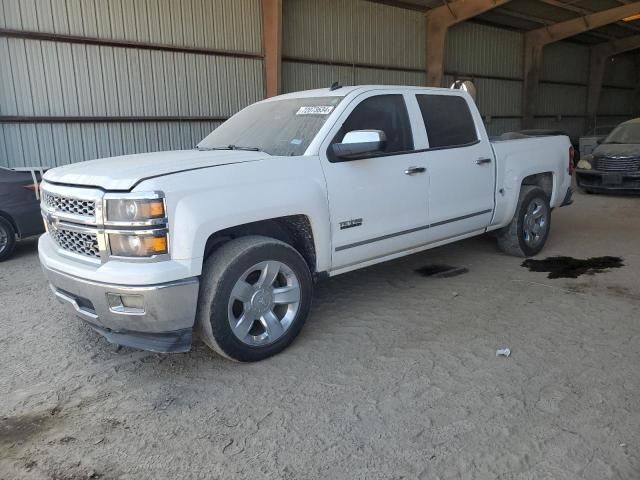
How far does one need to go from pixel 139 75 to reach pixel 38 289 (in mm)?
7459

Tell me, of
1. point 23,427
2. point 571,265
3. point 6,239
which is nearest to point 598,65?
point 571,265

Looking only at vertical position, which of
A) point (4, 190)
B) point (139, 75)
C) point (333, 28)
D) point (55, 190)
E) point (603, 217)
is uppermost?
point (333, 28)

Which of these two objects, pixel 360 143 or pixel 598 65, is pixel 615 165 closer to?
pixel 360 143

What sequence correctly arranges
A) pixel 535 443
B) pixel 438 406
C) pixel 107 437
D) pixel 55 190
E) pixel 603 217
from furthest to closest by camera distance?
pixel 603 217, pixel 55 190, pixel 438 406, pixel 107 437, pixel 535 443

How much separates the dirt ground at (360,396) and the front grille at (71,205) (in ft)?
3.64

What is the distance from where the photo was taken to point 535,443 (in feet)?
9.09

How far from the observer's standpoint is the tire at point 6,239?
23.4 ft

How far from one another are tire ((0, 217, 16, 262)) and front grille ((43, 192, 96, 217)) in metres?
3.82

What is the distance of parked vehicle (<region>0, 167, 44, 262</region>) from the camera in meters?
7.13

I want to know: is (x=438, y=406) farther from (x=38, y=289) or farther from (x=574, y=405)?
(x=38, y=289)

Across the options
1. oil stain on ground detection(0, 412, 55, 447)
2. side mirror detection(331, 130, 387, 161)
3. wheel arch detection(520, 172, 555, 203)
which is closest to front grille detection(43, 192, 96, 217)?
oil stain on ground detection(0, 412, 55, 447)

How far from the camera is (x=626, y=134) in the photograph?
12281mm

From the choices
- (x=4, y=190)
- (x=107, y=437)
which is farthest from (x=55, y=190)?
(x=4, y=190)

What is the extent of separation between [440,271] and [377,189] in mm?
1963
